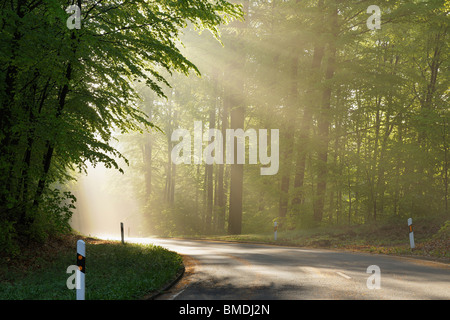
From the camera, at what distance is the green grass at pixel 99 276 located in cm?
794

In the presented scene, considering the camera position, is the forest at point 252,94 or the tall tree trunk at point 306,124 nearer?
the forest at point 252,94

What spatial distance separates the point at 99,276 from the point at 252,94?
738 inches

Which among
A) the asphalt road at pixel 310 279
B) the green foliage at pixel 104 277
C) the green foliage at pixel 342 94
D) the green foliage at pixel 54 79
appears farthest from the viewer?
the green foliage at pixel 342 94

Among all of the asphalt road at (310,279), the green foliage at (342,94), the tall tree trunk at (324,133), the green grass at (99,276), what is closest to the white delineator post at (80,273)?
the green grass at (99,276)

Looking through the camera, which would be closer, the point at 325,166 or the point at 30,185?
the point at 30,185

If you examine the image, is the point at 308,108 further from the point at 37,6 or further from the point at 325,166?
the point at 37,6

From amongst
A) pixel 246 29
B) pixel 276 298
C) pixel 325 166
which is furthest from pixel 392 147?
pixel 276 298

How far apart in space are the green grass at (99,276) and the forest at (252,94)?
1.03m

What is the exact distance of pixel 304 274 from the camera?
10.1m

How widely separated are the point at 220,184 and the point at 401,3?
19.3 m

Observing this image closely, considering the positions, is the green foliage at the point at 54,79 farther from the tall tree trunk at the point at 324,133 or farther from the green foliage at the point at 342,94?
the green foliage at the point at 342,94

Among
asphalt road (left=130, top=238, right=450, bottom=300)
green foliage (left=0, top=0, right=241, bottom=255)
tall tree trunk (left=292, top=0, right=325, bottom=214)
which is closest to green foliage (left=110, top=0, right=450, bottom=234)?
tall tree trunk (left=292, top=0, right=325, bottom=214)

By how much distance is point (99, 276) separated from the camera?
9758mm

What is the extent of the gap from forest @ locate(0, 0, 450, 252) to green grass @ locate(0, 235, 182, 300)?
103 cm
